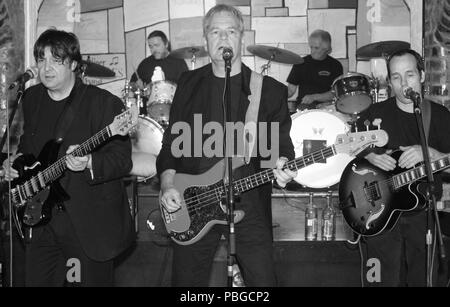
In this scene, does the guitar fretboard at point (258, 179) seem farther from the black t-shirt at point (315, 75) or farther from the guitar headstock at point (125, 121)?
the black t-shirt at point (315, 75)

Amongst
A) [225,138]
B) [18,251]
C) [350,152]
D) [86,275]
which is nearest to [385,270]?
[350,152]

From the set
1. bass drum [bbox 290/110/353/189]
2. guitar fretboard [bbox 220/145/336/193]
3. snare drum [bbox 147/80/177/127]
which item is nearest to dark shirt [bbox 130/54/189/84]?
snare drum [bbox 147/80/177/127]

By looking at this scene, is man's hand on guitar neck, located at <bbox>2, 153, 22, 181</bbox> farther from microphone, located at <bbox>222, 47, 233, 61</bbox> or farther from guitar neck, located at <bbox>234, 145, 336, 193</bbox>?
microphone, located at <bbox>222, 47, 233, 61</bbox>

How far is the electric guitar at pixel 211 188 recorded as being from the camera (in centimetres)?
429

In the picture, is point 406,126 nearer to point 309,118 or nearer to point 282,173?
point 282,173

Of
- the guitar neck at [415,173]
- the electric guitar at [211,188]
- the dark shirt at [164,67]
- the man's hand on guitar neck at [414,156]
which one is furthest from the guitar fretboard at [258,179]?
the dark shirt at [164,67]

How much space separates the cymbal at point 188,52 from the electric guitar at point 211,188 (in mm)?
4827

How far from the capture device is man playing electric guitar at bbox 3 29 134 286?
4.31 m

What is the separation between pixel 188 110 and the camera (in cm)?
445

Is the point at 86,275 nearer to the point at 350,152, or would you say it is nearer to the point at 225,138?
the point at 225,138

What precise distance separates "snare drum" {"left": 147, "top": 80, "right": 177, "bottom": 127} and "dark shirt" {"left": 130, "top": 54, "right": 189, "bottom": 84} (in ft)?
3.05

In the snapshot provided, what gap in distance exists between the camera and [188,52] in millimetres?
9086

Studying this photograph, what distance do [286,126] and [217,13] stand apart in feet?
2.80
